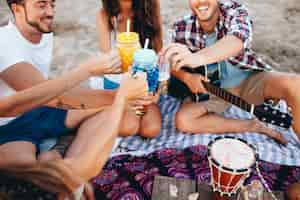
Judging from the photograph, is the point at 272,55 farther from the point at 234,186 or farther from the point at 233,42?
the point at 234,186

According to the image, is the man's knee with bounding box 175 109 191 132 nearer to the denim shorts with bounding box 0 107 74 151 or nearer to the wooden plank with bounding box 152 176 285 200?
the denim shorts with bounding box 0 107 74 151

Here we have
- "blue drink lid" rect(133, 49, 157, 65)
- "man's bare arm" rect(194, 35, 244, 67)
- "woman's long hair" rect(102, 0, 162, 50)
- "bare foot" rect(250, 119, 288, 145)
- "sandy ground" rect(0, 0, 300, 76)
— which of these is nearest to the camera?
"blue drink lid" rect(133, 49, 157, 65)

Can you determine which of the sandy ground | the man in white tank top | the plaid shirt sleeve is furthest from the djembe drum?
the sandy ground

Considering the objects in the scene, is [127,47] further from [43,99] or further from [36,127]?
[36,127]

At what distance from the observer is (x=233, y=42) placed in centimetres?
243

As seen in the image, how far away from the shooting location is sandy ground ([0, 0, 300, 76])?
3.77 m

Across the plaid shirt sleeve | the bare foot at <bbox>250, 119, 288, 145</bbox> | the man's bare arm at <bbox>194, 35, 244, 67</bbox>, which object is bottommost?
the bare foot at <bbox>250, 119, 288, 145</bbox>

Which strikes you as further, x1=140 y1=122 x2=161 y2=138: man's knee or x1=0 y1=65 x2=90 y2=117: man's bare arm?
x1=140 y1=122 x2=161 y2=138: man's knee

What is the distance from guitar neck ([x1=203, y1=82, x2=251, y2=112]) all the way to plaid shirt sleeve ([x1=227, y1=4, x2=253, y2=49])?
32 centimetres

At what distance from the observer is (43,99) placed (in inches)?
75.6

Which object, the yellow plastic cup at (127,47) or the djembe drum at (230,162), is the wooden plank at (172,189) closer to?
the djembe drum at (230,162)

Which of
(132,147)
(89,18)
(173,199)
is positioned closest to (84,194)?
(173,199)

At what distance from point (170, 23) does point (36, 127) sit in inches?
95.7

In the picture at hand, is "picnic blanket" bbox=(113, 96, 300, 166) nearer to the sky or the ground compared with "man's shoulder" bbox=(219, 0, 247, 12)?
nearer to the ground
